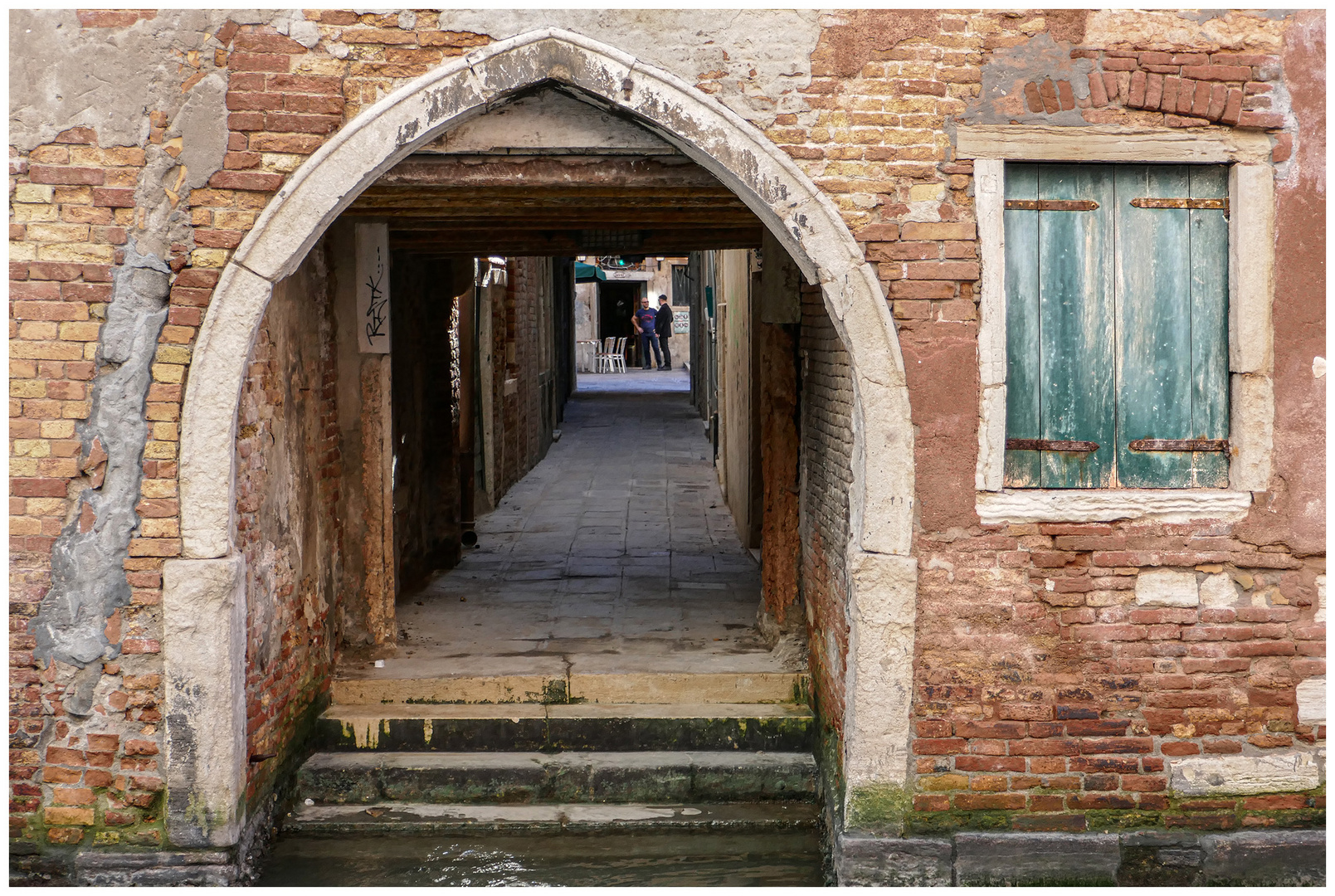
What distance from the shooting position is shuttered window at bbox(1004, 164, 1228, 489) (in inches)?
164

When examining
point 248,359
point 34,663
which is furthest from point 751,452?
point 34,663

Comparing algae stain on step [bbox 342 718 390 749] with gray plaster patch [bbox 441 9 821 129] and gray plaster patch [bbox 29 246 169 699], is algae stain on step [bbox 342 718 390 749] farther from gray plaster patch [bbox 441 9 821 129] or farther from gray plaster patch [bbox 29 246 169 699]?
gray plaster patch [bbox 441 9 821 129]

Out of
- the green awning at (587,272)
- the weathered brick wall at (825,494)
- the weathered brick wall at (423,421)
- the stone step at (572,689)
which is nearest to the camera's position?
the weathered brick wall at (825,494)

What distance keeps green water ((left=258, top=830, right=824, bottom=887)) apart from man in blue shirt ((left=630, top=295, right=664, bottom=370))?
73.8ft

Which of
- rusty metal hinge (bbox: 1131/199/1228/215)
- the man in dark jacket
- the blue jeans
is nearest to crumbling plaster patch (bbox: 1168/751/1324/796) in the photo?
rusty metal hinge (bbox: 1131/199/1228/215)

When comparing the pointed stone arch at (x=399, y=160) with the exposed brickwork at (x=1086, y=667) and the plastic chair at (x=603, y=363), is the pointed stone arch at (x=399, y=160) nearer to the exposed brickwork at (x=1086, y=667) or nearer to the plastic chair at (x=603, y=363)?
the exposed brickwork at (x=1086, y=667)

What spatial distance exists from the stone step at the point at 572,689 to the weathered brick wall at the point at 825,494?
0.34m

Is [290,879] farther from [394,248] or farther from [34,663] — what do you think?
[394,248]

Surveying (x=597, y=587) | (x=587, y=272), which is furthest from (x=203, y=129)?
(x=587, y=272)

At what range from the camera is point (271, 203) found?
13.0 feet

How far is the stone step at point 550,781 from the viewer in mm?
4992

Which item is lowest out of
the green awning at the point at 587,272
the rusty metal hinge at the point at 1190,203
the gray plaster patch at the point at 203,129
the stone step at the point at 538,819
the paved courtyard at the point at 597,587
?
the stone step at the point at 538,819

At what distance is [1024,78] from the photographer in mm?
4016

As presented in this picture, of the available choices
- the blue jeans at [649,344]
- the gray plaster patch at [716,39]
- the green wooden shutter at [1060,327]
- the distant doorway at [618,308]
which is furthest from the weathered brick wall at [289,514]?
the distant doorway at [618,308]
